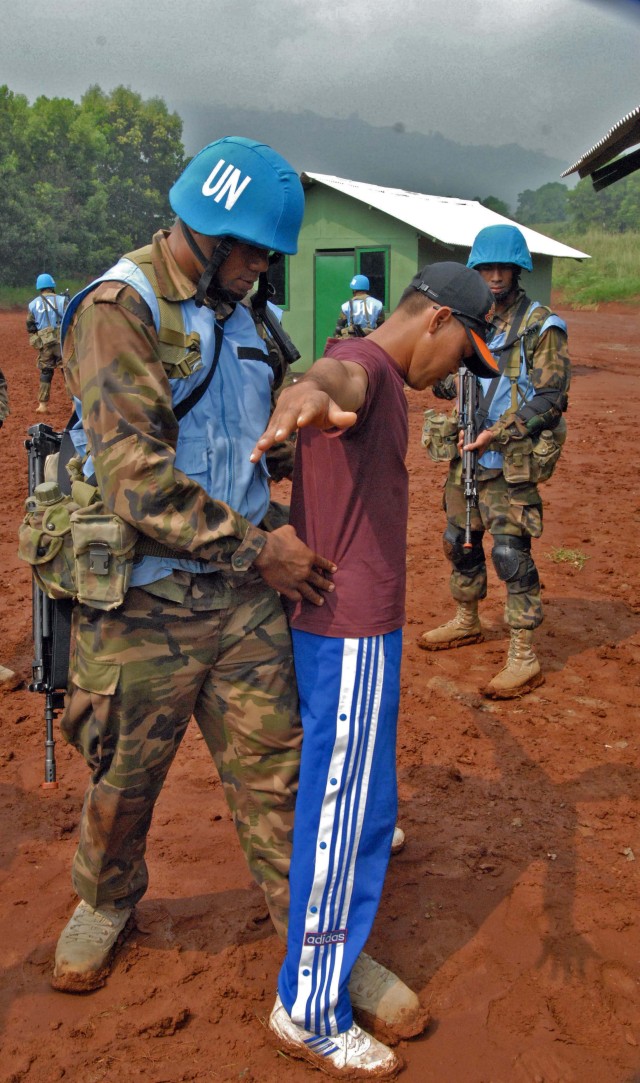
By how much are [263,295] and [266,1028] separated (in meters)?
2.26

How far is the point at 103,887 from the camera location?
313 cm

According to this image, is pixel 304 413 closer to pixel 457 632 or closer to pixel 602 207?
pixel 457 632

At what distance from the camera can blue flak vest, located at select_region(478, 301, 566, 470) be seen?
5441 millimetres

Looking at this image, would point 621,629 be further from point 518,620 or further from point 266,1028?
point 266,1028

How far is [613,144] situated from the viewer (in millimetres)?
7457

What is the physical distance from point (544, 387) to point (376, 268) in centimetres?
1482

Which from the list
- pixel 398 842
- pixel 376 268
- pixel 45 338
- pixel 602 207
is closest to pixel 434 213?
pixel 376 268

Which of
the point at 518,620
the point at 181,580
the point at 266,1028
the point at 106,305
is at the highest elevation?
the point at 106,305

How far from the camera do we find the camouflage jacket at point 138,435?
2.56 metres

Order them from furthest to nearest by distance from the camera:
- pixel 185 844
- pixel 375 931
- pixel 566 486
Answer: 1. pixel 566 486
2. pixel 185 844
3. pixel 375 931

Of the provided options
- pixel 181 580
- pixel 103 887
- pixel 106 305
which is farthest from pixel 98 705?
pixel 106 305

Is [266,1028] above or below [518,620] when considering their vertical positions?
below

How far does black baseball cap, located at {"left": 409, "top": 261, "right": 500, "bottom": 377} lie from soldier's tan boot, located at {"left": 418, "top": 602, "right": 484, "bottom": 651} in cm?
368

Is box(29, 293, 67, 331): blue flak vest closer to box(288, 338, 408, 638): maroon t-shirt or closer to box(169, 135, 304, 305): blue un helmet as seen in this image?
box(169, 135, 304, 305): blue un helmet
